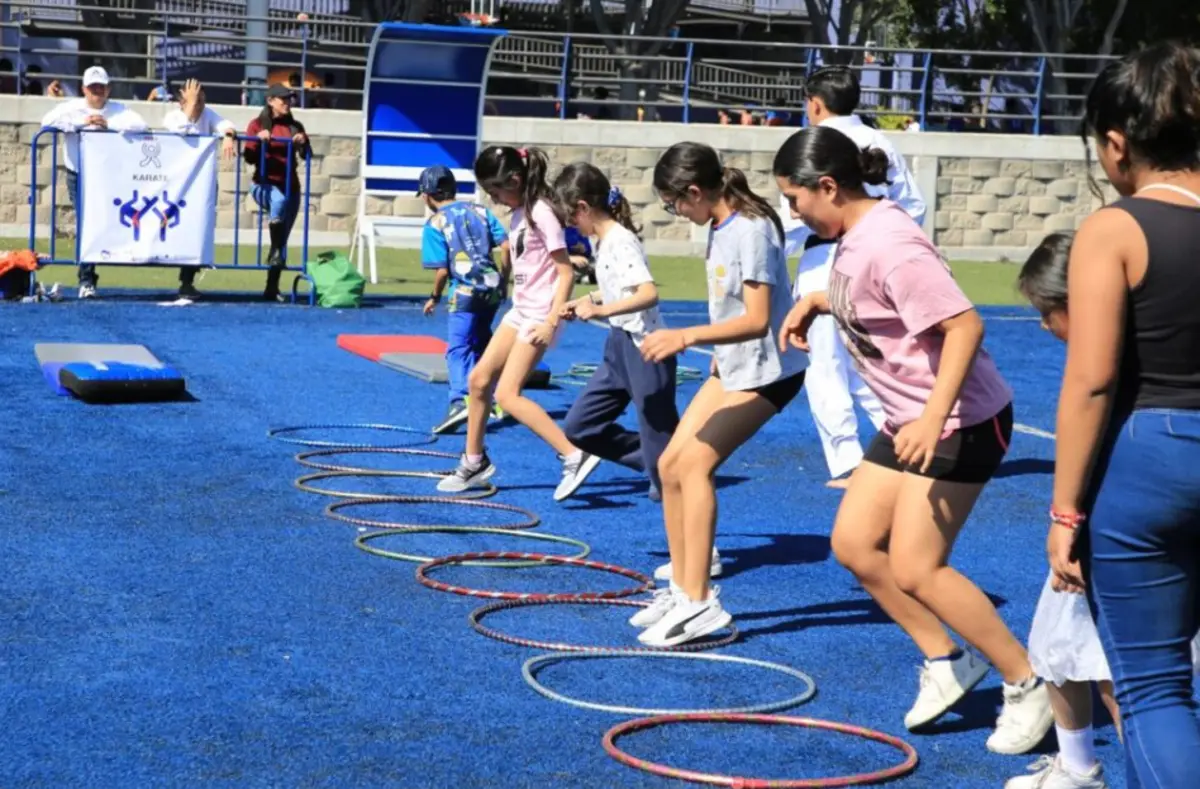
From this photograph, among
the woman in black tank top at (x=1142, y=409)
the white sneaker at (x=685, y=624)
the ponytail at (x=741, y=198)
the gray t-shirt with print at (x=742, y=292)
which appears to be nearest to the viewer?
the woman in black tank top at (x=1142, y=409)

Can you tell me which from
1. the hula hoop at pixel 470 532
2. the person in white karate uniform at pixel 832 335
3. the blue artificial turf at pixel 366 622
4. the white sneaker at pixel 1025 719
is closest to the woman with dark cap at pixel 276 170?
the blue artificial turf at pixel 366 622

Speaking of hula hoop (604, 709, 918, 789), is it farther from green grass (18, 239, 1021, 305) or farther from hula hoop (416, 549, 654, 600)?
green grass (18, 239, 1021, 305)

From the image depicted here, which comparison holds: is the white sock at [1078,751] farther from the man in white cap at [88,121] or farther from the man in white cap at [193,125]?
the man in white cap at [193,125]

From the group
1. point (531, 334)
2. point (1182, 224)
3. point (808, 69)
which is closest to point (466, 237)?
point (531, 334)

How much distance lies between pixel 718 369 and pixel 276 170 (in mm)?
11936

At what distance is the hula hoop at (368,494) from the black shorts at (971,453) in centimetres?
404

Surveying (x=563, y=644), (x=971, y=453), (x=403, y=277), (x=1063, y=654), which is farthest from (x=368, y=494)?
(x=403, y=277)

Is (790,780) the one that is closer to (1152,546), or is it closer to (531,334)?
(1152,546)

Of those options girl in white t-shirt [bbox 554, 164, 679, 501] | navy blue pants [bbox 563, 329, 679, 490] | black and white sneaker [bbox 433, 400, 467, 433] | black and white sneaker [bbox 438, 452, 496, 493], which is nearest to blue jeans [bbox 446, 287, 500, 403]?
black and white sneaker [bbox 433, 400, 467, 433]

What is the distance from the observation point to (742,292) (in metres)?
6.61

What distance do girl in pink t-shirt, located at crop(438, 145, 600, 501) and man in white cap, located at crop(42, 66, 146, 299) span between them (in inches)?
336

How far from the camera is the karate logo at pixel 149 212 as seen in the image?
16.8 m

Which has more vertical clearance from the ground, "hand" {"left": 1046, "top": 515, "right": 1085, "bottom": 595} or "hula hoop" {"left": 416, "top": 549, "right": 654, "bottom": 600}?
"hand" {"left": 1046, "top": 515, "right": 1085, "bottom": 595}

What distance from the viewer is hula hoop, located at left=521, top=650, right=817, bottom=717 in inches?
216
